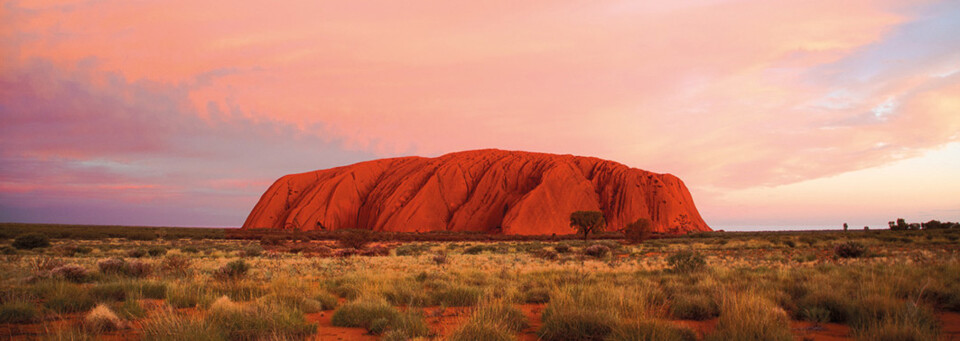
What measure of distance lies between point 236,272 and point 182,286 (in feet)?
9.09

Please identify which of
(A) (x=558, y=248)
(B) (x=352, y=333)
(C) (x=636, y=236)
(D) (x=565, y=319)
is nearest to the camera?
(D) (x=565, y=319)

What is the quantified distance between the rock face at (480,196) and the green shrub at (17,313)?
57.5 m

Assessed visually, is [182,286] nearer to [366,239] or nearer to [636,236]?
[366,239]

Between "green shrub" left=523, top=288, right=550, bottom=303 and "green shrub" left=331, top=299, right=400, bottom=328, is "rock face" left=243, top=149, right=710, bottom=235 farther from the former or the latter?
"green shrub" left=331, top=299, right=400, bottom=328

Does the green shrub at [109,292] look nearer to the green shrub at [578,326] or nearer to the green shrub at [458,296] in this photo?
the green shrub at [458,296]

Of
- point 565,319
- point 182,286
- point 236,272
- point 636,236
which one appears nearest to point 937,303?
point 565,319

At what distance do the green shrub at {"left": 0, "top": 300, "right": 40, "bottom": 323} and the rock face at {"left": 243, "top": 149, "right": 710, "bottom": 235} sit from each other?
5751 centimetres

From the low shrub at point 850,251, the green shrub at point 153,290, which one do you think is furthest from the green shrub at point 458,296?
the low shrub at point 850,251

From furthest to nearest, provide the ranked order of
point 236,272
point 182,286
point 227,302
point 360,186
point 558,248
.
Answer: point 360,186, point 558,248, point 236,272, point 182,286, point 227,302

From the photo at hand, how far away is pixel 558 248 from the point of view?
88.2 ft

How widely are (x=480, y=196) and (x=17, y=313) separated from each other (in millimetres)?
68136

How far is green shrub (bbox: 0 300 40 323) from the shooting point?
6.68 m

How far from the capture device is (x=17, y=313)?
6758 millimetres

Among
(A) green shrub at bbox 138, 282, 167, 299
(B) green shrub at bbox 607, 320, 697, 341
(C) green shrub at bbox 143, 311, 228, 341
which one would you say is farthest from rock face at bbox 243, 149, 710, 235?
(C) green shrub at bbox 143, 311, 228, 341
